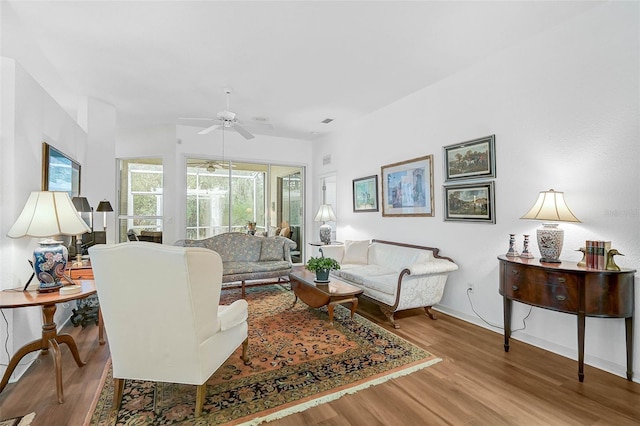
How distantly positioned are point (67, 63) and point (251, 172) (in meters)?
3.62

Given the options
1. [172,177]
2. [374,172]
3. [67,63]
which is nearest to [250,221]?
[172,177]

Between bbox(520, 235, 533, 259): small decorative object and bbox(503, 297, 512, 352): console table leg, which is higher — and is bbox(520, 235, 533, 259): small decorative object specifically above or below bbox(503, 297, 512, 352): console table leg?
above

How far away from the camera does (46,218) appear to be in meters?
2.39

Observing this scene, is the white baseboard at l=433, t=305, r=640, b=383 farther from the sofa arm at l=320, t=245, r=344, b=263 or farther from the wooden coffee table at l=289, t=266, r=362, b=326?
the sofa arm at l=320, t=245, r=344, b=263

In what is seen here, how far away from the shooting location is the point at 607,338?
2518 millimetres

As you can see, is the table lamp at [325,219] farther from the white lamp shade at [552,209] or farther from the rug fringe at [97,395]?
the rug fringe at [97,395]

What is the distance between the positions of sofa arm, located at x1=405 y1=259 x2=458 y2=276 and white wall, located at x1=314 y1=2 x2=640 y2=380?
0.20 m

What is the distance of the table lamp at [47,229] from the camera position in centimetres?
232

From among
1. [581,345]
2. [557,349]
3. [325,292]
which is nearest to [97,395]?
[325,292]

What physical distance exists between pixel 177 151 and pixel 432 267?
16.7 feet

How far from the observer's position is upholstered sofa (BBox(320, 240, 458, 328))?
11.4 feet

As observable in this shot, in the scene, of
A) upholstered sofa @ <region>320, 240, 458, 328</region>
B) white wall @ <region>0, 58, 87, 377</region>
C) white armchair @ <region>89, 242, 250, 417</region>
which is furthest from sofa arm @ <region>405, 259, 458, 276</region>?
white wall @ <region>0, 58, 87, 377</region>

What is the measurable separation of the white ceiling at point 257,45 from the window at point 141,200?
1736 millimetres

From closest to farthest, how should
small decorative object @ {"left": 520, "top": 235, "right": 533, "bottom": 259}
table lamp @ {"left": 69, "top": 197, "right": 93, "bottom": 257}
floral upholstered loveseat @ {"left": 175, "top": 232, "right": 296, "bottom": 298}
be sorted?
small decorative object @ {"left": 520, "top": 235, "right": 533, "bottom": 259}, table lamp @ {"left": 69, "top": 197, "right": 93, "bottom": 257}, floral upholstered loveseat @ {"left": 175, "top": 232, "right": 296, "bottom": 298}
